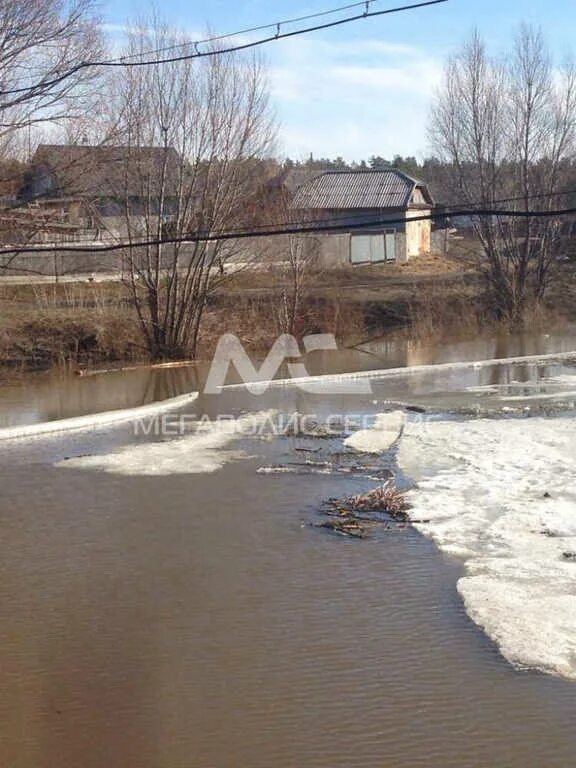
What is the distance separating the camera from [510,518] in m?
10.3

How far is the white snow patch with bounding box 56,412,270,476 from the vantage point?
1317 centimetres

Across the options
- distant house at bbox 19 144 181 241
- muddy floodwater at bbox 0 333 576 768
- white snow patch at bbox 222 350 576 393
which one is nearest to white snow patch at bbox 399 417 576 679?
muddy floodwater at bbox 0 333 576 768

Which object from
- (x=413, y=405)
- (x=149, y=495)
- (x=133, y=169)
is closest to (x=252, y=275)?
(x=133, y=169)

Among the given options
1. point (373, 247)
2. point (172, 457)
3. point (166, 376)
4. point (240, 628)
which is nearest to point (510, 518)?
point (240, 628)

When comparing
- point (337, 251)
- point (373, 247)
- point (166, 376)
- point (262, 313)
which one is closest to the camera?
point (166, 376)

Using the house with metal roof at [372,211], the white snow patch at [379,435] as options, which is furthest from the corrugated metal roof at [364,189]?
the white snow patch at [379,435]

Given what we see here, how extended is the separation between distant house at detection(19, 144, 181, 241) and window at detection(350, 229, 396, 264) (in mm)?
16400

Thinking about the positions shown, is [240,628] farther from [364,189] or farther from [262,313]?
[364,189]

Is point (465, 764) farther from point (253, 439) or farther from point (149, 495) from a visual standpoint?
point (253, 439)

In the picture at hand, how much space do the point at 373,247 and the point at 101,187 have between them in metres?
20.7

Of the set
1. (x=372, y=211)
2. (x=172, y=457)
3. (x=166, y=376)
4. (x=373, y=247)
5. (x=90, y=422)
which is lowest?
(x=172, y=457)

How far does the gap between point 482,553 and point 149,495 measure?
4.20 meters

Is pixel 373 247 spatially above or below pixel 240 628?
above

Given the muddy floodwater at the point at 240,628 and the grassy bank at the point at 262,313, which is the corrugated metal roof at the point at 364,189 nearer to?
the grassy bank at the point at 262,313
